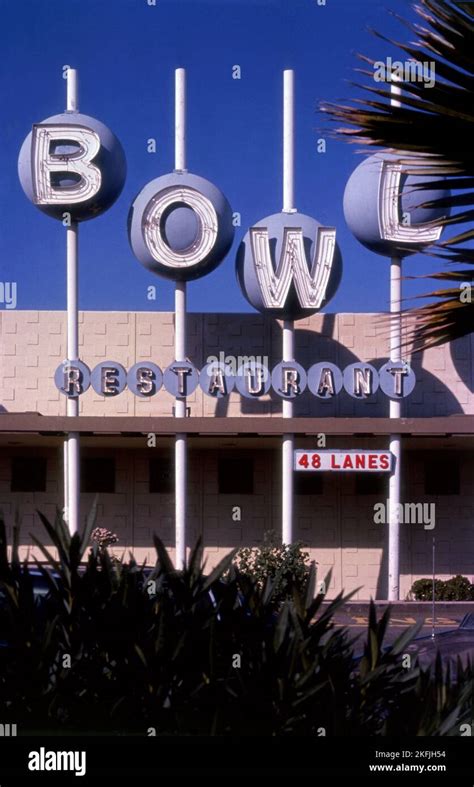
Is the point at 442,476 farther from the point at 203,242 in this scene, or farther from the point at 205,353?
the point at 203,242

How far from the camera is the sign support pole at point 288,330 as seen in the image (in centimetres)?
2308

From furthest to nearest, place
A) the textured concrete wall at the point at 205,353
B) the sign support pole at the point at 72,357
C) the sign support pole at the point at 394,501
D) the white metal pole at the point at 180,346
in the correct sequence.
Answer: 1. the textured concrete wall at the point at 205,353
2. the sign support pole at the point at 394,501
3. the white metal pole at the point at 180,346
4. the sign support pole at the point at 72,357

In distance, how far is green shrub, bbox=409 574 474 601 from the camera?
75.6ft

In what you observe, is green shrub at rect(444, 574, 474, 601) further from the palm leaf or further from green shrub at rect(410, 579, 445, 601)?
the palm leaf

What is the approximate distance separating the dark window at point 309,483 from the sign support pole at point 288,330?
1181 mm

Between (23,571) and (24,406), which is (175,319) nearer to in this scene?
(24,406)

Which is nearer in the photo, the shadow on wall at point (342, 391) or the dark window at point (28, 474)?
the shadow on wall at point (342, 391)

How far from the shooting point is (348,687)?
17.7 feet

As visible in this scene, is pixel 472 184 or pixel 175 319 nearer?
pixel 472 184

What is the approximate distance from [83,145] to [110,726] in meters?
19.7

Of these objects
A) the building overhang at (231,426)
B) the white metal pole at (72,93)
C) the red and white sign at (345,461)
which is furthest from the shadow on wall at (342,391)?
the white metal pole at (72,93)

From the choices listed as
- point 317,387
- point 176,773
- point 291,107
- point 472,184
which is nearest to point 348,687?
point 176,773

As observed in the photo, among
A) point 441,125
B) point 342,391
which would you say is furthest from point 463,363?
point 441,125

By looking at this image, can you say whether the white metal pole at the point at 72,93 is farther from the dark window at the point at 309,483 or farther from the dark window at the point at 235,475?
the dark window at the point at 309,483
